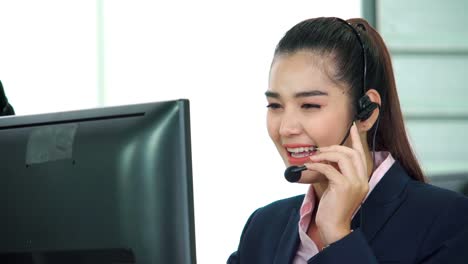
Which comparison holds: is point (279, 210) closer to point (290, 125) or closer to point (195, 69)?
point (290, 125)

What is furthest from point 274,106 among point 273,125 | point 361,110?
point 361,110

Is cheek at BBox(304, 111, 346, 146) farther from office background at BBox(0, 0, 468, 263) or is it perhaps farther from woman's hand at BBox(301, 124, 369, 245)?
office background at BBox(0, 0, 468, 263)

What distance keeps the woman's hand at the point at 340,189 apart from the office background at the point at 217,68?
2.34m

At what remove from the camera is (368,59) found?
4.98 ft

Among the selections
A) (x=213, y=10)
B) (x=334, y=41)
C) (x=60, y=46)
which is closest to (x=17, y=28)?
(x=60, y=46)

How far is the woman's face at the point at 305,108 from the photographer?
55.4 inches

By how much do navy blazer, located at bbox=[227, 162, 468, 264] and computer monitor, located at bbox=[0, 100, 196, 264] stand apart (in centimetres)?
44

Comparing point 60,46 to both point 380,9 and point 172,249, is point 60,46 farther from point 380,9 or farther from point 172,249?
point 172,249

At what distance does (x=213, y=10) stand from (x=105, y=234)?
2.94 meters

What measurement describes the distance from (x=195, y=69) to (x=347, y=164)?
252 cm

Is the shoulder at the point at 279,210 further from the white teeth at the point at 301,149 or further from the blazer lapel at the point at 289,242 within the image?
the white teeth at the point at 301,149

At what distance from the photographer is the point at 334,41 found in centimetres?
151

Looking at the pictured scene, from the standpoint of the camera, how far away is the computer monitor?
3.06 ft

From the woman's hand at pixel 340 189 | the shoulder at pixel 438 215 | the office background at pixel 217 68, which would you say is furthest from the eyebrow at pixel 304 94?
the office background at pixel 217 68
